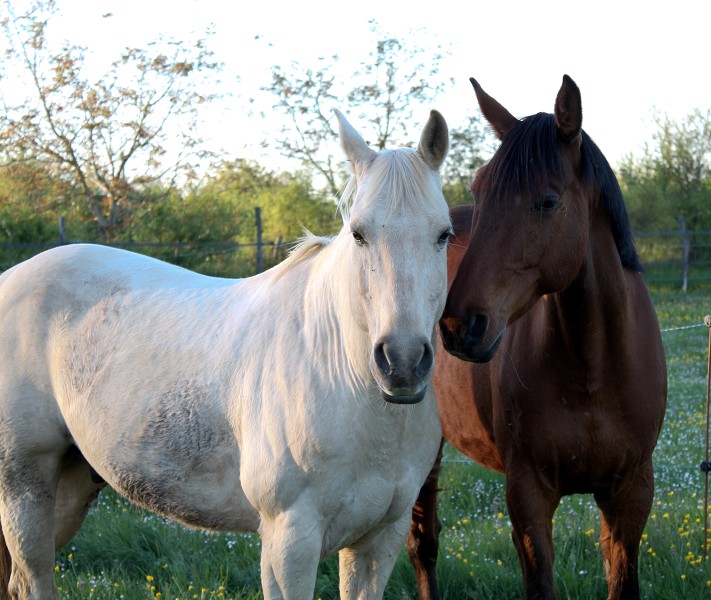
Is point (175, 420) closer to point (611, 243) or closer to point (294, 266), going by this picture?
point (294, 266)

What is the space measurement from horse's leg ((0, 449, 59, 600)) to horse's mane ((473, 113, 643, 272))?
2.03 meters

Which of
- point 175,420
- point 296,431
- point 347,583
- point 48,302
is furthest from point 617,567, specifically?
point 48,302

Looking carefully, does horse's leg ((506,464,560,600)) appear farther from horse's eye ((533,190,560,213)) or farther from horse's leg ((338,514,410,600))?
horse's eye ((533,190,560,213))

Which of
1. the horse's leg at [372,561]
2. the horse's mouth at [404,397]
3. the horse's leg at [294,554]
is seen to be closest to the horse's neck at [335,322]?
the horse's mouth at [404,397]

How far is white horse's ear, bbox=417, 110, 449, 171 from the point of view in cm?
247

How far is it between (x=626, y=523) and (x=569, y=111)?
1.62 meters

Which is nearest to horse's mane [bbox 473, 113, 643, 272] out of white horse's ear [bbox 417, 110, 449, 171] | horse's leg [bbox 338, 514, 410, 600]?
white horse's ear [bbox 417, 110, 449, 171]

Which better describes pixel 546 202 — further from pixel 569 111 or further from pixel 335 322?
pixel 335 322

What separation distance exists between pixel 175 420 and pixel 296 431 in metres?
0.54

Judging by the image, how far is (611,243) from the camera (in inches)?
122

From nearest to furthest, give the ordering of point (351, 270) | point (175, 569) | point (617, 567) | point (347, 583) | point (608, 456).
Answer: point (351, 270) → point (347, 583) → point (608, 456) → point (617, 567) → point (175, 569)

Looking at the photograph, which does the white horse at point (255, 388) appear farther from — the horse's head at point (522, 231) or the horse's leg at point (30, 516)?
the horse's head at point (522, 231)

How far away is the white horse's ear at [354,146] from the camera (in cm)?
252

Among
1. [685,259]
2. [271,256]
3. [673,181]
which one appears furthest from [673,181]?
[271,256]
